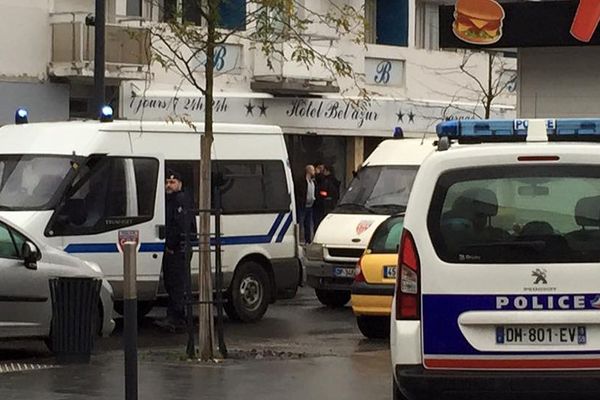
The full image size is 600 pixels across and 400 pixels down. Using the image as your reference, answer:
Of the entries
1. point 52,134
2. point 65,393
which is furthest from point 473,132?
point 52,134

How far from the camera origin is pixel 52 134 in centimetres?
1802

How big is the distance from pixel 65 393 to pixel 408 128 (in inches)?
1073

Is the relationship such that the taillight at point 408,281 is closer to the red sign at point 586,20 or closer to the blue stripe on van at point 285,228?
the red sign at point 586,20

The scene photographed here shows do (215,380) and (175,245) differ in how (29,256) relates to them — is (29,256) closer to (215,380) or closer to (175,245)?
(215,380)

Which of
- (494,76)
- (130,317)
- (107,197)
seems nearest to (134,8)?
(494,76)

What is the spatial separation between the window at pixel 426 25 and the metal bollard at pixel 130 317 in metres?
30.9

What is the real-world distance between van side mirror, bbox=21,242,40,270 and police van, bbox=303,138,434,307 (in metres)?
6.07

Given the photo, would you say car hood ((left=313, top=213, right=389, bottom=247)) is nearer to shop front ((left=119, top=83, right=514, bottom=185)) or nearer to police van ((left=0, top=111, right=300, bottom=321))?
police van ((left=0, top=111, right=300, bottom=321))

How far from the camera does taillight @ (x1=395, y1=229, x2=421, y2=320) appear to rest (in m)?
8.92

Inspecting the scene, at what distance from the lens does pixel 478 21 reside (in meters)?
18.6

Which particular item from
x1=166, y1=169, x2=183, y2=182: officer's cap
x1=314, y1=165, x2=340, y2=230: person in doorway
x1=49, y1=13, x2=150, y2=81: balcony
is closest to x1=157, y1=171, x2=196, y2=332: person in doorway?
x1=166, y1=169, x2=183, y2=182: officer's cap

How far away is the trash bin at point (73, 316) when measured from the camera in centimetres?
1430

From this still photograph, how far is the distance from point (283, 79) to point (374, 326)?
17735mm

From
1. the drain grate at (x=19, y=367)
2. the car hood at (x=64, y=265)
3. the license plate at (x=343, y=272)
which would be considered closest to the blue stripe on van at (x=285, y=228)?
the license plate at (x=343, y=272)
